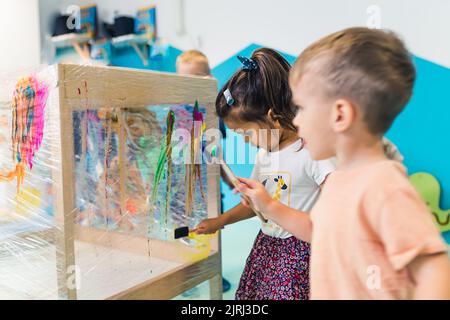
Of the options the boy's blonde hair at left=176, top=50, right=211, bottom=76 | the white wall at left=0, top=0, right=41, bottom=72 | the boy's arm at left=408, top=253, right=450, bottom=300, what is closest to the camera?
the boy's arm at left=408, top=253, right=450, bottom=300

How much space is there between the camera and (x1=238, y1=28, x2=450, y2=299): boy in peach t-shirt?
0.47 meters

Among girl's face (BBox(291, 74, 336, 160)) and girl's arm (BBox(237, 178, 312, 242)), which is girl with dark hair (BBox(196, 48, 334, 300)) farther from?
girl's face (BBox(291, 74, 336, 160))

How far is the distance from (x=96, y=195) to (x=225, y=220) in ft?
0.97

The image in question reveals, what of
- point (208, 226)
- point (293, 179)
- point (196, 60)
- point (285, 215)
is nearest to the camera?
point (285, 215)

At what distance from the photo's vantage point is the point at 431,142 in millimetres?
1665

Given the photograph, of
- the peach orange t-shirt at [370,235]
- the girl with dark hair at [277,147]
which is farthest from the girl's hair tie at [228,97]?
the peach orange t-shirt at [370,235]

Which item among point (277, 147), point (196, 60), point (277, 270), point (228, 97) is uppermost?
point (196, 60)

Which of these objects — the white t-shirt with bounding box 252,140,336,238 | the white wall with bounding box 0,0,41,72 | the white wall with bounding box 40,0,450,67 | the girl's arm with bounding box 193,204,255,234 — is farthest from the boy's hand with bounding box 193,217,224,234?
the white wall with bounding box 0,0,41,72

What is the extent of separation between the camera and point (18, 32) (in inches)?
77.1

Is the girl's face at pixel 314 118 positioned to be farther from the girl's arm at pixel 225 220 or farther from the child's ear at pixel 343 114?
the girl's arm at pixel 225 220

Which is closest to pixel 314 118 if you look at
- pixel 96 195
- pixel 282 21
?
pixel 96 195

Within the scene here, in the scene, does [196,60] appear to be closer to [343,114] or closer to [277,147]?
[277,147]

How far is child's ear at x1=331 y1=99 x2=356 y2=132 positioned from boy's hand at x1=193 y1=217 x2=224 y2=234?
0.50m
